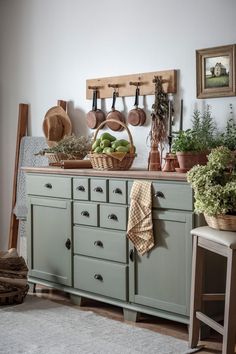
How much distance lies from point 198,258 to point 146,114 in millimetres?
1354

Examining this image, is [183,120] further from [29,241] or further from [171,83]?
[29,241]

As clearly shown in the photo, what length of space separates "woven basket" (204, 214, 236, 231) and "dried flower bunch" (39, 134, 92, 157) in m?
1.43

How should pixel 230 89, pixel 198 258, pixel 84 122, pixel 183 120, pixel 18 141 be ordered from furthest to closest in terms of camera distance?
1. pixel 18 141
2. pixel 84 122
3. pixel 183 120
4. pixel 230 89
5. pixel 198 258

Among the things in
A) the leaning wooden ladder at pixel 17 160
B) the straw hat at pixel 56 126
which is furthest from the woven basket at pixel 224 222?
the leaning wooden ladder at pixel 17 160

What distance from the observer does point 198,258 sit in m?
3.09

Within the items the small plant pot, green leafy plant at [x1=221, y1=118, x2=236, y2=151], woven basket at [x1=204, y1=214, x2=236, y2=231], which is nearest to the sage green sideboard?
the small plant pot

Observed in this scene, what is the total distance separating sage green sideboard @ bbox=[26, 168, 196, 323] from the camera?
3.32m

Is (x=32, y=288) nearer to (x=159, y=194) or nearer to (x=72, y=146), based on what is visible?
(x=72, y=146)

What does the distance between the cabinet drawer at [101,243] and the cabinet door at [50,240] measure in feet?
0.35

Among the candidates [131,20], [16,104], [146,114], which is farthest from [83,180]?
[16,104]

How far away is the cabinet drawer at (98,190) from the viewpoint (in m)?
3.69

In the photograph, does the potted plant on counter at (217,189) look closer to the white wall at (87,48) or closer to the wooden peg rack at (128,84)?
the white wall at (87,48)

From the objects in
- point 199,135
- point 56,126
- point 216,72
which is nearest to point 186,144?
point 199,135

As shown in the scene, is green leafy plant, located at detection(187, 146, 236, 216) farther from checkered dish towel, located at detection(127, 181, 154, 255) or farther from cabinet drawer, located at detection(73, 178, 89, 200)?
cabinet drawer, located at detection(73, 178, 89, 200)
